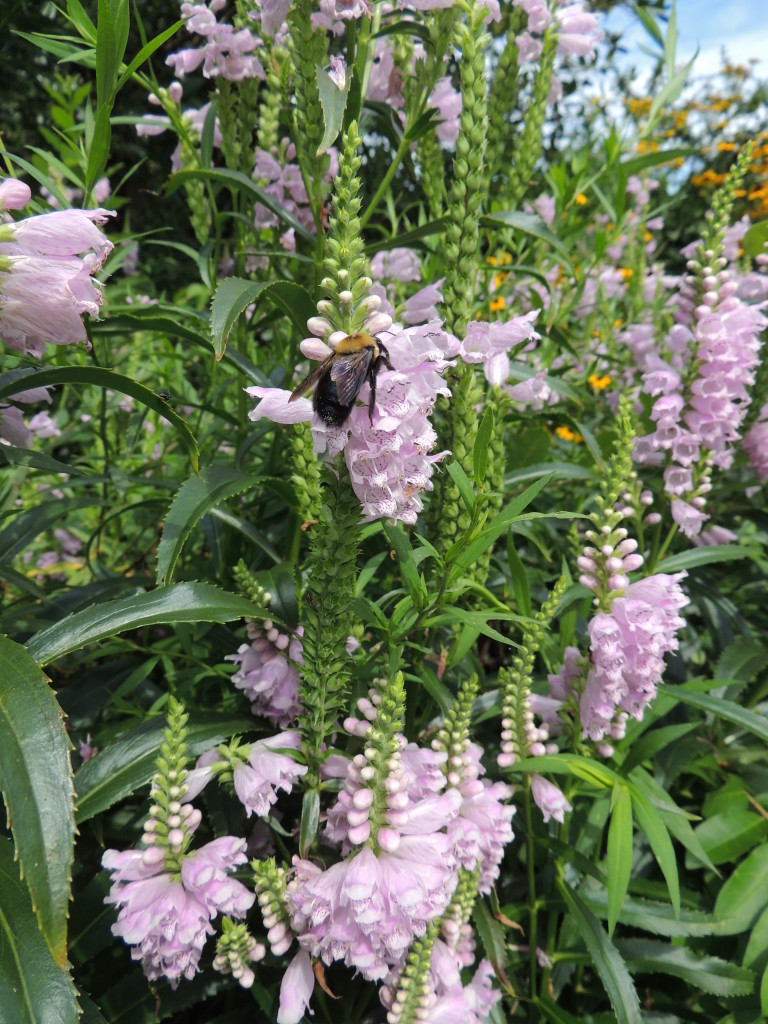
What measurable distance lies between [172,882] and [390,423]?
2.76ft

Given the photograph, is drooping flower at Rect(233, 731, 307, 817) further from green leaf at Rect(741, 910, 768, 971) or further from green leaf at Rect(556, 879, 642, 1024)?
green leaf at Rect(741, 910, 768, 971)

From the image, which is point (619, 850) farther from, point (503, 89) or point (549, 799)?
point (503, 89)

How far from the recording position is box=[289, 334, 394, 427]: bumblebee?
3.11 ft

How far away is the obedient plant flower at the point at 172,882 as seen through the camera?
1087 millimetres

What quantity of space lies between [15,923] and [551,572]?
74.2 inches

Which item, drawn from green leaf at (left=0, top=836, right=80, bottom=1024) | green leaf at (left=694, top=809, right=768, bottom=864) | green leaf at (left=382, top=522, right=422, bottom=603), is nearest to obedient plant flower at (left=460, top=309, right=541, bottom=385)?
green leaf at (left=382, top=522, right=422, bottom=603)

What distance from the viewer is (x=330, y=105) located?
1.27 meters

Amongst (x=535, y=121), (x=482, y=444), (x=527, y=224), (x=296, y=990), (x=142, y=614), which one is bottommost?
(x=296, y=990)

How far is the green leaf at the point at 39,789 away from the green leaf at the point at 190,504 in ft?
0.82

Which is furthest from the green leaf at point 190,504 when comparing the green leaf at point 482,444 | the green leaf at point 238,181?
the green leaf at point 238,181

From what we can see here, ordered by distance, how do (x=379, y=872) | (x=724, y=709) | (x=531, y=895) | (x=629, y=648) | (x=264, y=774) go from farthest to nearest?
(x=724, y=709)
(x=531, y=895)
(x=629, y=648)
(x=264, y=774)
(x=379, y=872)

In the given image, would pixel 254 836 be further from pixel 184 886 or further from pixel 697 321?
pixel 697 321

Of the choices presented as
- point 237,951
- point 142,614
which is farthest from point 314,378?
point 237,951

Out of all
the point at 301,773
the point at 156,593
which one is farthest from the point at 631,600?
→ the point at 156,593
